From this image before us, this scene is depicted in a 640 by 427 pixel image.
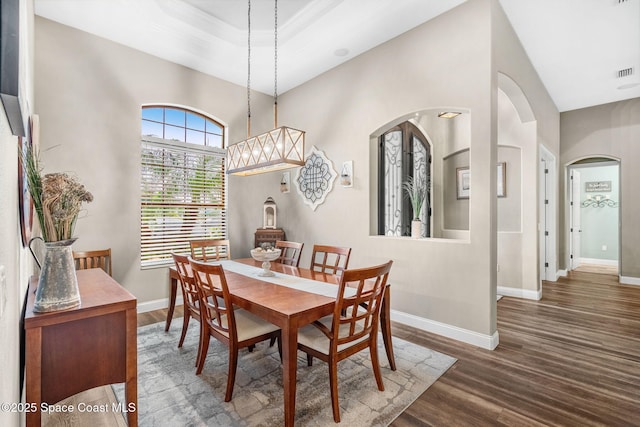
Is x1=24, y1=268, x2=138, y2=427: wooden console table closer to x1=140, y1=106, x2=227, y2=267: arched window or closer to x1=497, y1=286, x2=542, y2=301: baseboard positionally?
x1=140, y1=106, x2=227, y2=267: arched window

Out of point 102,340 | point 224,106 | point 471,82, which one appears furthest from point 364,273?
point 224,106

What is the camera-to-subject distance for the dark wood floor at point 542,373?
1925 millimetres

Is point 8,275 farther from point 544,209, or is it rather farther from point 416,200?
point 544,209

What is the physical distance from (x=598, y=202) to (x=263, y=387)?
9.60 metres

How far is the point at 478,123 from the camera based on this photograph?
289 centimetres

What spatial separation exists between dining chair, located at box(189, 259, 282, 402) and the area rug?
0.16 metres

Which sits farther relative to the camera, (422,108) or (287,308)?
(422,108)

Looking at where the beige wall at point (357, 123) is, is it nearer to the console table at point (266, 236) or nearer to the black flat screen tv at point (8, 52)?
the console table at point (266, 236)

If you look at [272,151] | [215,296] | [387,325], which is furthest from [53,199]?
[387,325]

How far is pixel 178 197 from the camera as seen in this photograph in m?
4.16

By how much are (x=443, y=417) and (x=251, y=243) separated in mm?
3664

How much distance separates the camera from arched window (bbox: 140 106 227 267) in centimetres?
393

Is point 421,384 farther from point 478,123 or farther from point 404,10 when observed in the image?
point 404,10

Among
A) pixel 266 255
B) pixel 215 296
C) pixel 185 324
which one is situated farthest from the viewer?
pixel 185 324
